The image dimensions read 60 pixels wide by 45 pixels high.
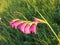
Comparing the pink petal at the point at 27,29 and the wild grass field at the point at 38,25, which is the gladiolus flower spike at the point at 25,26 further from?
the wild grass field at the point at 38,25

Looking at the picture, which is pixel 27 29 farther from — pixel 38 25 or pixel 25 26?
pixel 38 25

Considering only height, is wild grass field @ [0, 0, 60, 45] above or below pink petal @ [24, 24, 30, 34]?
above

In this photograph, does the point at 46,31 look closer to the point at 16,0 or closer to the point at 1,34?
the point at 1,34

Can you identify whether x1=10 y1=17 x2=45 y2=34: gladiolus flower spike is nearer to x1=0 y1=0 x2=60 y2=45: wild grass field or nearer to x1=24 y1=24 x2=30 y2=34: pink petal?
x1=24 y1=24 x2=30 y2=34: pink petal

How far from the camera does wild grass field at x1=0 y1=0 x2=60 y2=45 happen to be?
261 cm

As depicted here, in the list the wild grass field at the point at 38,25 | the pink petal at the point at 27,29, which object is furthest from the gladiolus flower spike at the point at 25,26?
the wild grass field at the point at 38,25

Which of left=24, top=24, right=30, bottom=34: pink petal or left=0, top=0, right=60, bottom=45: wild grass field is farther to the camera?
left=0, top=0, right=60, bottom=45: wild grass field

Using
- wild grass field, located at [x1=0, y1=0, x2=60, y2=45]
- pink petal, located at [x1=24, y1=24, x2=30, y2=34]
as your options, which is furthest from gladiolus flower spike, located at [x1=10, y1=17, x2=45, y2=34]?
wild grass field, located at [x1=0, y1=0, x2=60, y2=45]

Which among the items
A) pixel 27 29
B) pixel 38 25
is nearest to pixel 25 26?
pixel 27 29

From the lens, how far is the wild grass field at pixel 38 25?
2.61 m

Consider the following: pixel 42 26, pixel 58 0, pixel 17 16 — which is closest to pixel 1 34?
pixel 17 16

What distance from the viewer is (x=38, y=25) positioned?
9.41 ft

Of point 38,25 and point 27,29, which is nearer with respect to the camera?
point 27,29

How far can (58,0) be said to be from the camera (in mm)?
3018
